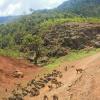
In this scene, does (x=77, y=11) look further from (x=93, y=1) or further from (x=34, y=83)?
(x=34, y=83)

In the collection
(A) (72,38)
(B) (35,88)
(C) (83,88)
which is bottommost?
(B) (35,88)

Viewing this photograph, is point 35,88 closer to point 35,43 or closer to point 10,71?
point 10,71

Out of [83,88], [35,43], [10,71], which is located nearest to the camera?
[83,88]

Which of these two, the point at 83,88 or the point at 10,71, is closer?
the point at 83,88

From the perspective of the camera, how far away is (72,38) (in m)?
56.8

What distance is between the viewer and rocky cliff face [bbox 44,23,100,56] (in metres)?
55.5

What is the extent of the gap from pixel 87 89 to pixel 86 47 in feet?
108

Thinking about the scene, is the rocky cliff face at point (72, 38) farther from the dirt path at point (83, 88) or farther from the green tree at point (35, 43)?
the dirt path at point (83, 88)

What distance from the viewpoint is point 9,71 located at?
3744cm

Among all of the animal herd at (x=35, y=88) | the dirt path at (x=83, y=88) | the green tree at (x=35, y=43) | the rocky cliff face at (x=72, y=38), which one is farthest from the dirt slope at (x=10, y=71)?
the rocky cliff face at (x=72, y=38)

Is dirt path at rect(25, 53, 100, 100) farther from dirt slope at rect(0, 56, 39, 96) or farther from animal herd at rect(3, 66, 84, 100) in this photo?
dirt slope at rect(0, 56, 39, 96)

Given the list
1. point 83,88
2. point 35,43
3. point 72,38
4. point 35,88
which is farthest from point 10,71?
point 72,38

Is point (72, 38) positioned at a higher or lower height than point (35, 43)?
lower

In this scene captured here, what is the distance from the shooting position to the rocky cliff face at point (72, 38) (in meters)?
55.5
